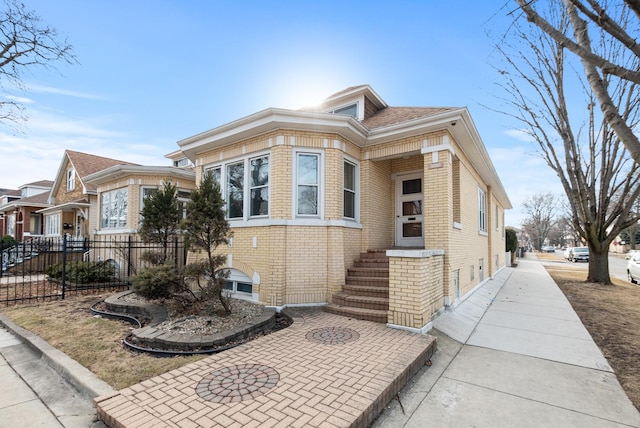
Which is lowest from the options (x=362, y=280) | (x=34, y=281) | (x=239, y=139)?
(x=34, y=281)

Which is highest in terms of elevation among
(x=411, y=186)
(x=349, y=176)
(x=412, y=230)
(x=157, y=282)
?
(x=349, y=176)

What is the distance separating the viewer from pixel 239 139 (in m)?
7.52

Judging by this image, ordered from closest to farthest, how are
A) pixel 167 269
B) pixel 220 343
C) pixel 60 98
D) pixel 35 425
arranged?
pixel 35 425, pixel 220 343, pixel 167 269, pixel 60 98

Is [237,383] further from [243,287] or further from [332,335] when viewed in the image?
[243,287]

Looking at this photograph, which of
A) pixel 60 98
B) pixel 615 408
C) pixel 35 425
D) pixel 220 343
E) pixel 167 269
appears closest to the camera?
pixel 35 425

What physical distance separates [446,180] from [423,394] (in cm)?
459

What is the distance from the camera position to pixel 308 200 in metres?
6.93

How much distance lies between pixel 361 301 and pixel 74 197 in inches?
744

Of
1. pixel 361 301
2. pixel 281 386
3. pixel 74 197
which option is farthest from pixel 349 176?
pixel 74 197

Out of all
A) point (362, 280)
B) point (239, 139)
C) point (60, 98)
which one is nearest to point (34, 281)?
point (60, 98)

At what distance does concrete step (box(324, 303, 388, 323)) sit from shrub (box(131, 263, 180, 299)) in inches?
135

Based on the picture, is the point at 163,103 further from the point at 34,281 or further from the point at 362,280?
the point at 362,280

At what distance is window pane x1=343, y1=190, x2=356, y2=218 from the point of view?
7.43m

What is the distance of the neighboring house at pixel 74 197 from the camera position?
1541cm
